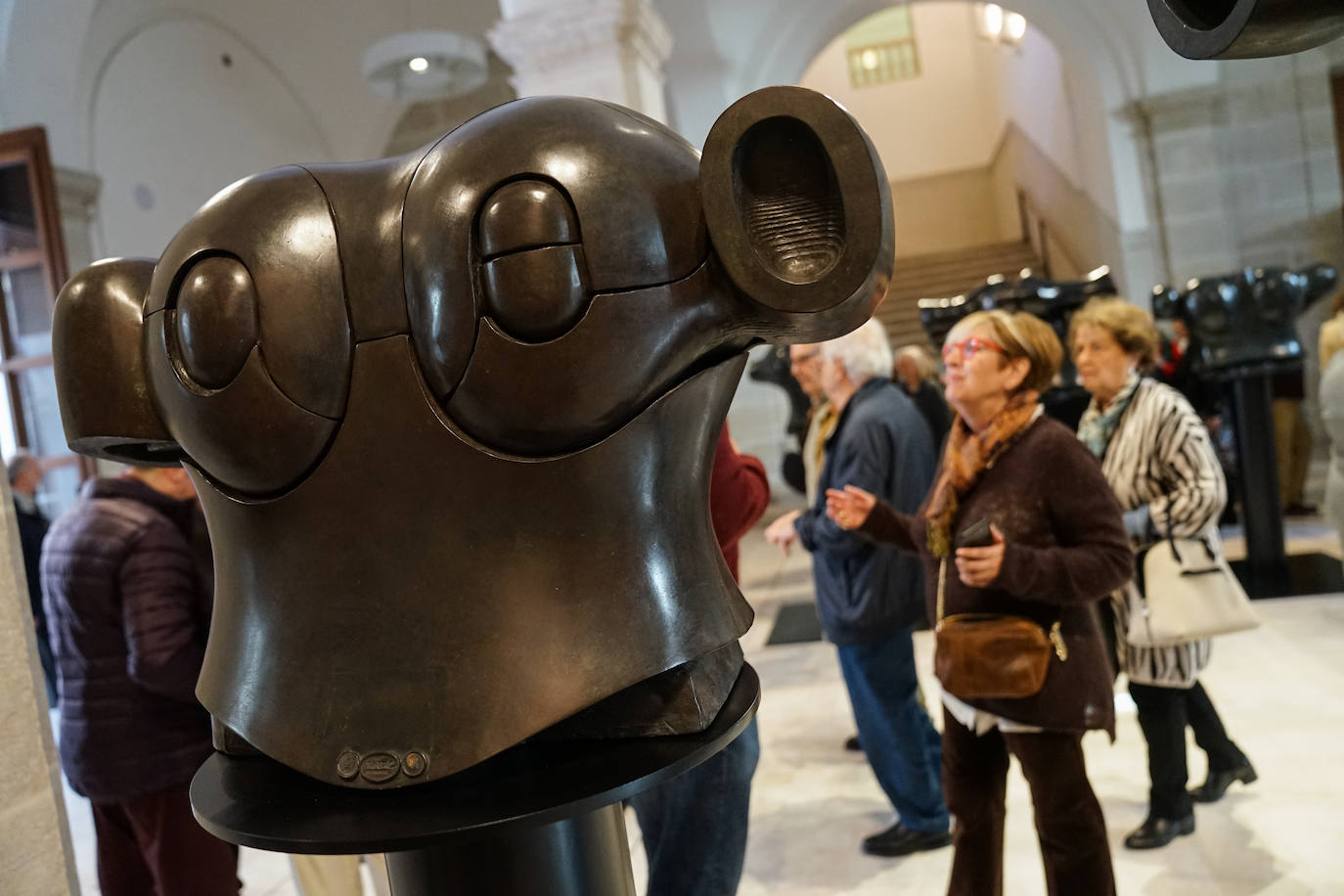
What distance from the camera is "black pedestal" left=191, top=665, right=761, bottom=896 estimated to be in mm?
785

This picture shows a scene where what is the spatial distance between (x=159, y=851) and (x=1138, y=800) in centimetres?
281

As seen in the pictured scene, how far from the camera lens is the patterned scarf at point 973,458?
2164mm

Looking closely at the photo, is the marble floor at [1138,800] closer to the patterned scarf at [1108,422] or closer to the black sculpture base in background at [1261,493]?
the black sculpture base in background at [1261,493]

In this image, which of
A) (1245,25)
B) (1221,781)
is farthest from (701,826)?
(1221,781)

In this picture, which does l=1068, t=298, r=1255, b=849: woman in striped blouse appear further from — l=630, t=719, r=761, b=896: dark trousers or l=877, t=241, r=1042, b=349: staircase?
l=877, t=241, r=1042, b=349: staircase

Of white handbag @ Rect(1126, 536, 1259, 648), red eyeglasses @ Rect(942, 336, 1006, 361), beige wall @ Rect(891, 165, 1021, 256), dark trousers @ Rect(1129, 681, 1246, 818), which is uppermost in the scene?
beige wall @ Rect(891, 165, 1021, 256)

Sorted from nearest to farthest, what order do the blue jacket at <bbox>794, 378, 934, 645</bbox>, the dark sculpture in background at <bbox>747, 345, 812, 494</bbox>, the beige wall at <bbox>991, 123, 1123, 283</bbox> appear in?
the blue jacket at <bbox>794, 378, 934, 645</bbox>
the dark sculpture in background at <bbox>747, 345, 812, 494</bbox>
the beige wall at <bbox>991, 123, 1123, 283</bbox>

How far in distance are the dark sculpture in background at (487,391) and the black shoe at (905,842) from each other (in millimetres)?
2437

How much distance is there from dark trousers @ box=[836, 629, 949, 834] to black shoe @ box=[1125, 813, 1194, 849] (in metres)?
0.53

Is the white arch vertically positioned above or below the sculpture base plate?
above

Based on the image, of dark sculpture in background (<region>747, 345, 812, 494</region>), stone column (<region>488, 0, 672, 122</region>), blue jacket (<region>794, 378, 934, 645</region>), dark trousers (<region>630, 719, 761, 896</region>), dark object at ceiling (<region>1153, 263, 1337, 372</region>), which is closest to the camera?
dark trousers (<region>630, 719, 761, 896</region>)

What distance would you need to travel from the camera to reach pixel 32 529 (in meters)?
4.91

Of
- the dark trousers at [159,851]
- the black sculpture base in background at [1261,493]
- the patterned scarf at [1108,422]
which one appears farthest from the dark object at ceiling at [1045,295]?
the dark trousers at [159,851]

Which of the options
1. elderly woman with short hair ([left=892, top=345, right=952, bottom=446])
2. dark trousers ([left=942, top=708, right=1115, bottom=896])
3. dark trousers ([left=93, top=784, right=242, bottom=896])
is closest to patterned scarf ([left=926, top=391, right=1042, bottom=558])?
dark trousers ([left=942, top=708, right=1115, bottom=896])
